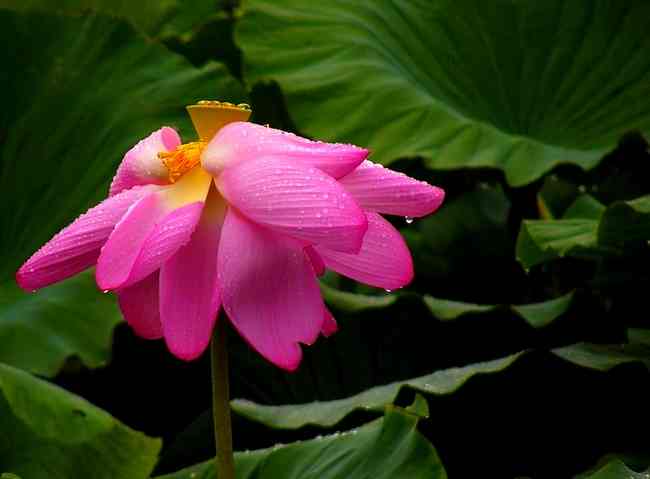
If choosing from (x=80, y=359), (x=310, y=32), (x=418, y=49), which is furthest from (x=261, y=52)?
(x=80, y=359)

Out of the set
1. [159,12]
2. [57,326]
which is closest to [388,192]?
[57,326]

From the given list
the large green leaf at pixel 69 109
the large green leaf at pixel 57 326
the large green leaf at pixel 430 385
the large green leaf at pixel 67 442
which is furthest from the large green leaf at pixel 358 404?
the large green leaf at pixel 69 109

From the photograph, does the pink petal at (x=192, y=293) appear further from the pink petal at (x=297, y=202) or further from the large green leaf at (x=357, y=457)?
the large green leaf at (x=357, y=457)

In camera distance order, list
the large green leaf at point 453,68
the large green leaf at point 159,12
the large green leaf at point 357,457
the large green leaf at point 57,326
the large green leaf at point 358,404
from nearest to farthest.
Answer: the large green leaf at point 357,457, the large green leaf at point 358,404, the large green leaf at point 57,326, the large green leaf at point 453,68, the large green leaf at point 159,12

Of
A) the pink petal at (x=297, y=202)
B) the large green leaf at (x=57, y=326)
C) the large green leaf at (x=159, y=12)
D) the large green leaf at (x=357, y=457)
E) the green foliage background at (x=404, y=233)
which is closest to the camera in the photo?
the pink petal at (x=297, y=202)

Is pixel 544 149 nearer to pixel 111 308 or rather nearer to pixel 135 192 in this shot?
pixel 111 308
